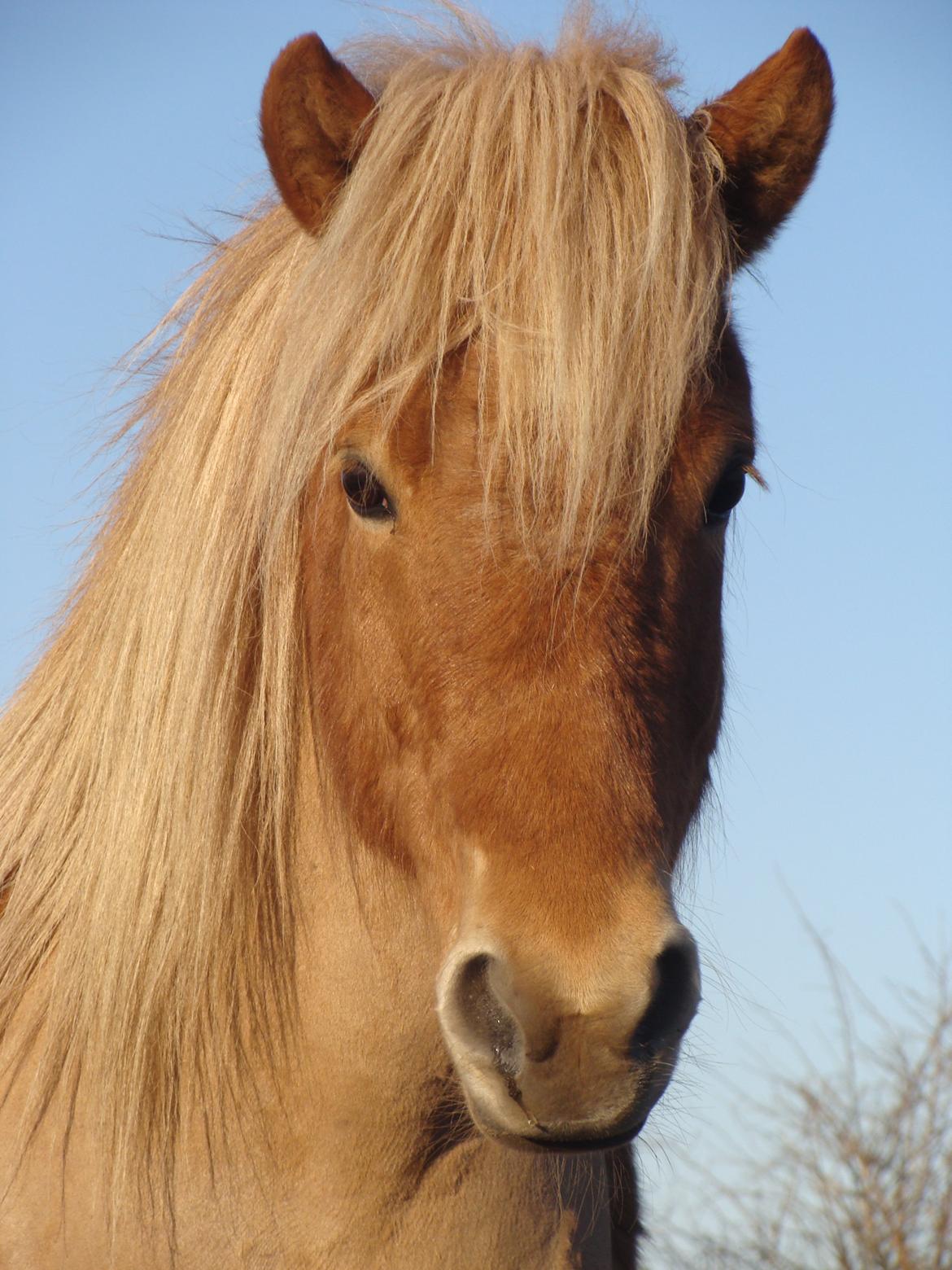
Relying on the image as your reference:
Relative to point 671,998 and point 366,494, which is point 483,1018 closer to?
point 671,998

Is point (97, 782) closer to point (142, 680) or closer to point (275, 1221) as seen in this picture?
point (142, 680)

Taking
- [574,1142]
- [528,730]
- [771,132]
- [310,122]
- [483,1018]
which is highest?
[310,122]

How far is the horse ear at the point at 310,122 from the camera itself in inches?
114

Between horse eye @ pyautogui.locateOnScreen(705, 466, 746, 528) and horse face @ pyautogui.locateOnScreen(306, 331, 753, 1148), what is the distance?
13 mm

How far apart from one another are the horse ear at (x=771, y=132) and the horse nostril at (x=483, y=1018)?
180 centimetres

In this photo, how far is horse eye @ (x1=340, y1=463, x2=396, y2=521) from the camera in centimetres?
279

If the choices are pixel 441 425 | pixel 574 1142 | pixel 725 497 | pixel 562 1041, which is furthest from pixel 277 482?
pixel 574 1142

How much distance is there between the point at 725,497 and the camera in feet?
9.86

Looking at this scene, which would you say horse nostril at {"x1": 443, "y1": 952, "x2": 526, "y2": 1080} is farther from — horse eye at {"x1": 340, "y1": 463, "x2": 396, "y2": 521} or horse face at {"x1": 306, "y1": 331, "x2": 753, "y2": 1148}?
horse eye at {"x1": 340, "y1": 463, "x2": 396, "y2": 521}

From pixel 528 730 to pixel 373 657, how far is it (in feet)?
1.62

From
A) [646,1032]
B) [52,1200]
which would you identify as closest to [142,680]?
[52,1200]

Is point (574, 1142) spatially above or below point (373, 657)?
below

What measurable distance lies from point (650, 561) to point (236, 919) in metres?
1.11

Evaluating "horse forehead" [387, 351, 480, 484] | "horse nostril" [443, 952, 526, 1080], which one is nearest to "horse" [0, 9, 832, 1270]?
"horse forehead" [387, 351, 480, 484]
